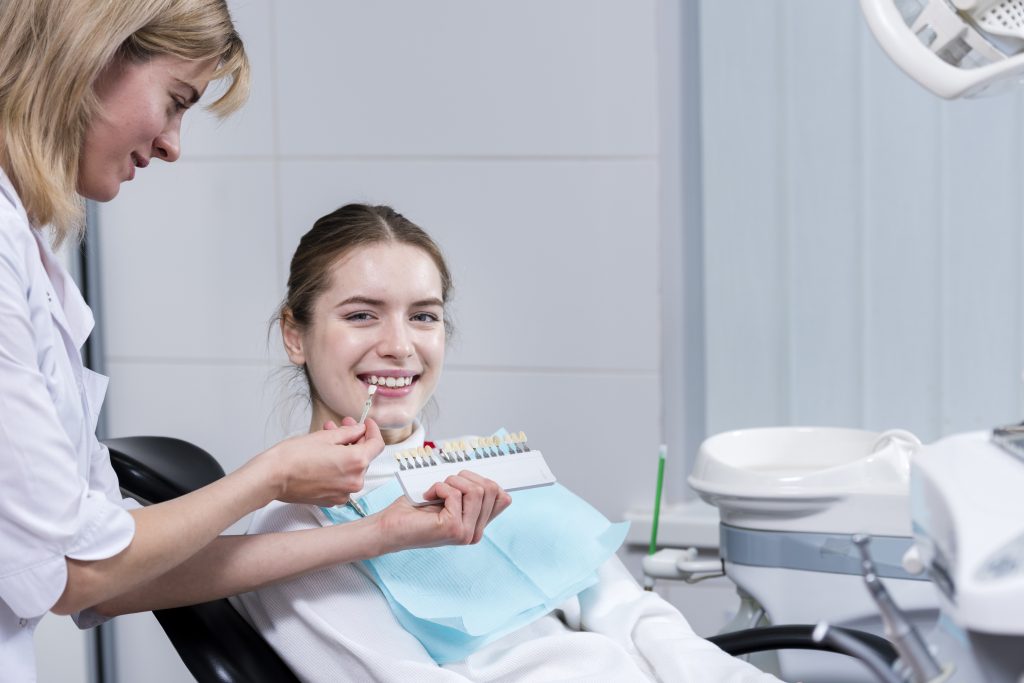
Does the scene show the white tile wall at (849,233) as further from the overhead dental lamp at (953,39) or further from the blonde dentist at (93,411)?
the blonde dentist at (93,411)

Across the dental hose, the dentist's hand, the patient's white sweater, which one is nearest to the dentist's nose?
the dentist's hand

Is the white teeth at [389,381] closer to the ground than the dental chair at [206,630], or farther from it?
farther from it

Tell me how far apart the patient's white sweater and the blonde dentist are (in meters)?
0.07

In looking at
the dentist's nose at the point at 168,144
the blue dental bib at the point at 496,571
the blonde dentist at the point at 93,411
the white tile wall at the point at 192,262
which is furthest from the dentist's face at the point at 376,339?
the white tile wall at the point at 192,262

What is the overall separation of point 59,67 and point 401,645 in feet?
2.35

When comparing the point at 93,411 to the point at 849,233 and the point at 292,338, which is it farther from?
the point at 849,233

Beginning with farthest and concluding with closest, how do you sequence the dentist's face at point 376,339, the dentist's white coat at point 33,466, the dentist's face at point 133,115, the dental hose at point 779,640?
the dentist's face at point 376,339 → the dental hose at point 779,640 → the dentist's face at point 133,115 → the dentist's white coat at point 33,466

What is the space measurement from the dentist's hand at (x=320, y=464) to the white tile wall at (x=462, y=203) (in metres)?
0.96

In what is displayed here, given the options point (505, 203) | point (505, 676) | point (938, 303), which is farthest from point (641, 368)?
point (505, 676)

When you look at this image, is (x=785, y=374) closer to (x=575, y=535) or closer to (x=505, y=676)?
(x=575, y=535)

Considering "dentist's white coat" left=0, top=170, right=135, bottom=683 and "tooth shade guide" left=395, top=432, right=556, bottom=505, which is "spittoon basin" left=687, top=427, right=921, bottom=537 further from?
"dentist's white coat" left=0, top=170, right=135, bottom=683

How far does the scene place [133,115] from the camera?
1.15 meters

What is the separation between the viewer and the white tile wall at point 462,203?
2.12 metres

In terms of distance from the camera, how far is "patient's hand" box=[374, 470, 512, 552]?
1.24m
